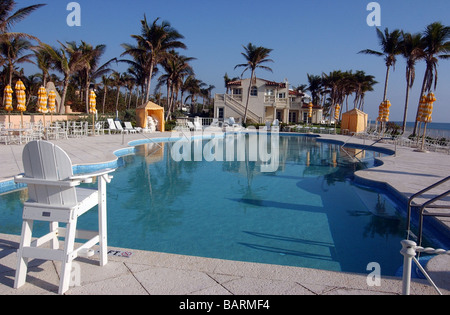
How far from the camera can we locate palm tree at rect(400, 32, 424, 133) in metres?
24.8

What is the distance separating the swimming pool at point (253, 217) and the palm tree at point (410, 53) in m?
20.8

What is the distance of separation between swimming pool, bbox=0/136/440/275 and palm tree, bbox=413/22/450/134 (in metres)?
20.0

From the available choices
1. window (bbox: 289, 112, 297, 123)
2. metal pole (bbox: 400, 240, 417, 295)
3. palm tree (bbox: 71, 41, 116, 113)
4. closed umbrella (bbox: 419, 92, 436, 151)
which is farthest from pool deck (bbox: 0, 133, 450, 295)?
window (bbox: 289, 112, 297, 123)

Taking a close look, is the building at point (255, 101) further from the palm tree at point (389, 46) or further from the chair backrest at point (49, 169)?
the chair backrest at point (49, 169)

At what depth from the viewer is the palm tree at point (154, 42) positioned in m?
25.5

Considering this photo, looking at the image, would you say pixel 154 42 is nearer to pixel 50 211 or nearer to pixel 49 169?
pixel 49 169

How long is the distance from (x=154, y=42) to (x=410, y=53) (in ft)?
68.3

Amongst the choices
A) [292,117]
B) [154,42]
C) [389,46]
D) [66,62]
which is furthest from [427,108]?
[292,117]

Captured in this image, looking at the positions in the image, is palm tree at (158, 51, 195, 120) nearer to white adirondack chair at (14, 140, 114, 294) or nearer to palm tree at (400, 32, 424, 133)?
palm tree at (400, 32, 424, 133)

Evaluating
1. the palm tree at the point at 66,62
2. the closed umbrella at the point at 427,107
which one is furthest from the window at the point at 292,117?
the closed umbrella at the point at 427,107

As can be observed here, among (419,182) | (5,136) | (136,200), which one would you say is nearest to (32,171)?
(136,200)

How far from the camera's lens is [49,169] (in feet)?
8.40

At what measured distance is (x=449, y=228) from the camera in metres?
4.49
